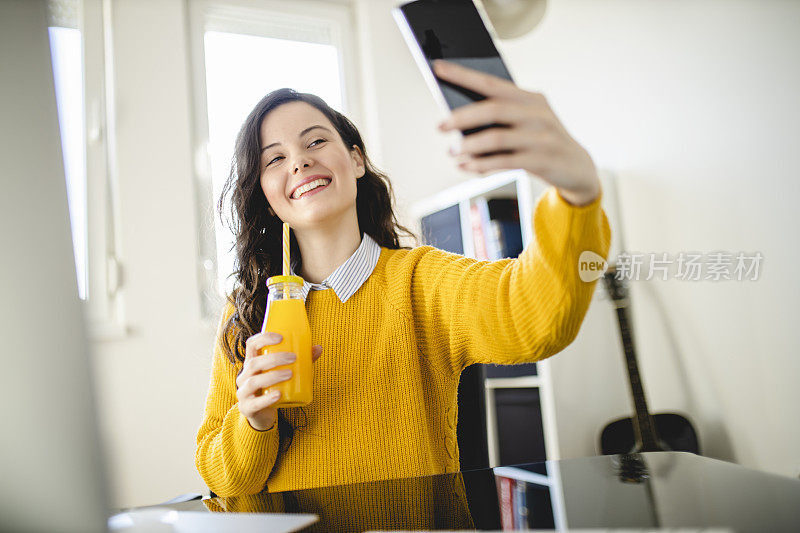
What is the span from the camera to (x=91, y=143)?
2338 mm

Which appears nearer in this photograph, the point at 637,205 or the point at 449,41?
the point at 449,41

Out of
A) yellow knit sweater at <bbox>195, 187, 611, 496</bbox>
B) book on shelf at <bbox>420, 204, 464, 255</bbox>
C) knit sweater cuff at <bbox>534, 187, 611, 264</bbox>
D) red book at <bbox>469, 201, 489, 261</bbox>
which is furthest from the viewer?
book on shelf at <bbox>420, 204, 464, 255</bbox>

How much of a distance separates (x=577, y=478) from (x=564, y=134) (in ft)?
1.24

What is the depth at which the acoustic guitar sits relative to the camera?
178 cm

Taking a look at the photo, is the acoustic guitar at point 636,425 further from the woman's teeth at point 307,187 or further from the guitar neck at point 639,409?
the woman's teeth at point 307,187

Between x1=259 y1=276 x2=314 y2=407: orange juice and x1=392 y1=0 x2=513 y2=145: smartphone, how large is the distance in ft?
1.30

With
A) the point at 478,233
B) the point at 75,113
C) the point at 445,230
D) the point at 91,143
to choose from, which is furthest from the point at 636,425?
the point at 75,113

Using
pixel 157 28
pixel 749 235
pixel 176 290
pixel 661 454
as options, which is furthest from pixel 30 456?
pixel 157 28

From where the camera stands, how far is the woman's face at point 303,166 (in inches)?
42.8

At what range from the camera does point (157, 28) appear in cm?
250

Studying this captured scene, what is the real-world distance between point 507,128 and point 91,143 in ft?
7.46

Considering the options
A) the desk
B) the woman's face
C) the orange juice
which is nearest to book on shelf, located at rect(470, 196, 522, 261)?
the woman's face

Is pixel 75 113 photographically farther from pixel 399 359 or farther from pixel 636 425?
pixel 636 425

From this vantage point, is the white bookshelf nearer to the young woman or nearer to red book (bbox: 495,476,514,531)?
the young woman
